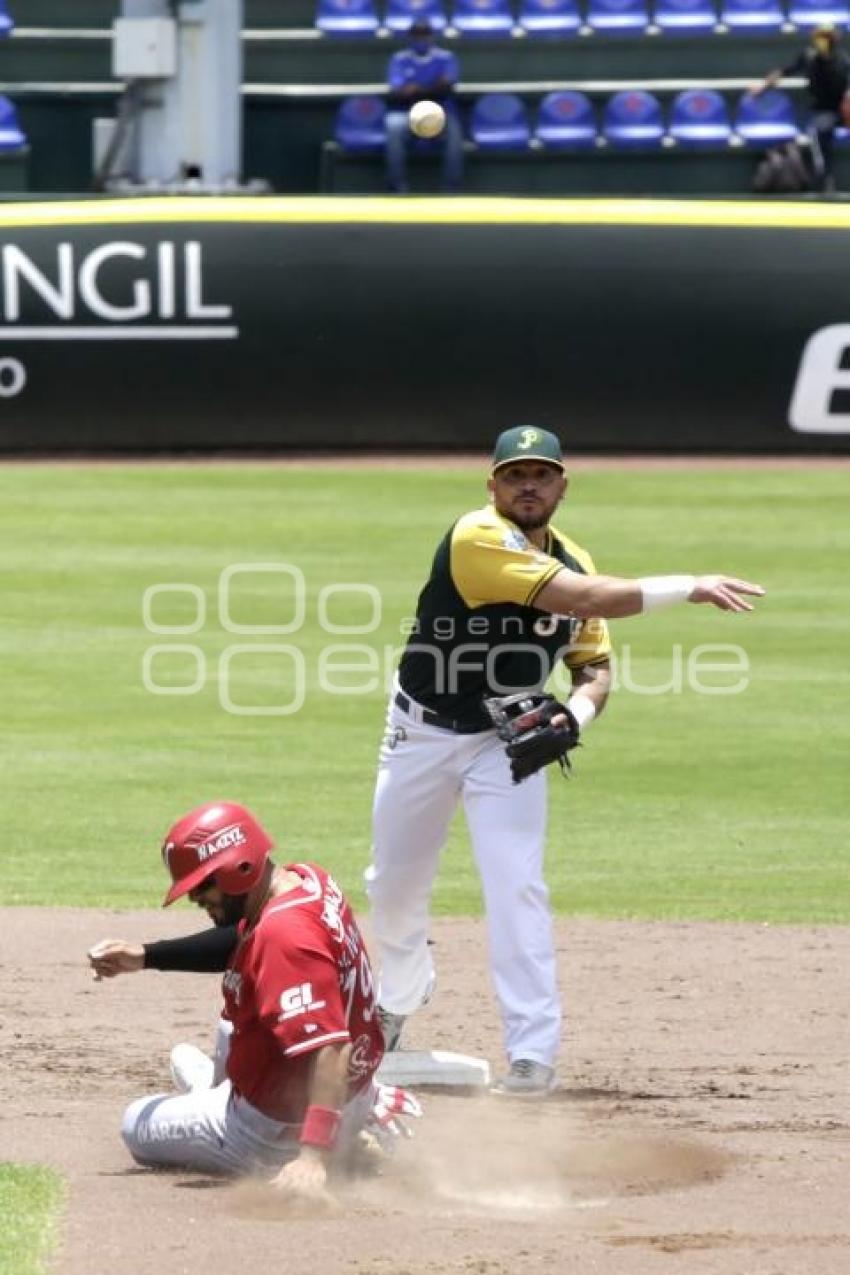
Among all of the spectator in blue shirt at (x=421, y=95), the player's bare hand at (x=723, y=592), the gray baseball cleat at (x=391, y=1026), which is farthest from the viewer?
the spectator in blue shirt at (x=421, y=95)

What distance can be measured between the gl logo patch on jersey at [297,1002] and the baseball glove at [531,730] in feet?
4.82

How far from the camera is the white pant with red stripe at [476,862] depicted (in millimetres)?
7211

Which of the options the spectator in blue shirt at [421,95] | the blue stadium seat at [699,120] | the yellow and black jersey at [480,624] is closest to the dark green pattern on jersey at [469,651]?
the yellow and black jersey at [480,624]

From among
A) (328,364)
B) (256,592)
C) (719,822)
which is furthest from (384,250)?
(719,822)

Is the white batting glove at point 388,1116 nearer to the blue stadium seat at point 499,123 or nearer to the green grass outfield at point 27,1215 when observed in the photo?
the green grass outfield at point 27,1215

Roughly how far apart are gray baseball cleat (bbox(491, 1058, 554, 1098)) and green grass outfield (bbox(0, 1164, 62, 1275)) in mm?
1571

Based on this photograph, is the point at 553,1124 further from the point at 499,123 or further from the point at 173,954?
the point at 499,123

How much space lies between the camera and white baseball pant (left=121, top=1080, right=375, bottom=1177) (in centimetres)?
612

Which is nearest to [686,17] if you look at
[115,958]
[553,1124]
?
[553,1124]

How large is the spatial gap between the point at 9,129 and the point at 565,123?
577cm

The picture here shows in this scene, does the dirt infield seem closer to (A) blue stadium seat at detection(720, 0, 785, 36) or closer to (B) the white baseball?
(B) the white baseball

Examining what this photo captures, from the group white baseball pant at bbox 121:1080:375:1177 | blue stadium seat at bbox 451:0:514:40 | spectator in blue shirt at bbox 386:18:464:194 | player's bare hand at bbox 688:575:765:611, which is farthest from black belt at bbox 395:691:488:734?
blue stadium seat at bbox 451:0:514:40

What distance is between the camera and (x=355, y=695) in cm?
1364

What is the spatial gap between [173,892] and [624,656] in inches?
349
